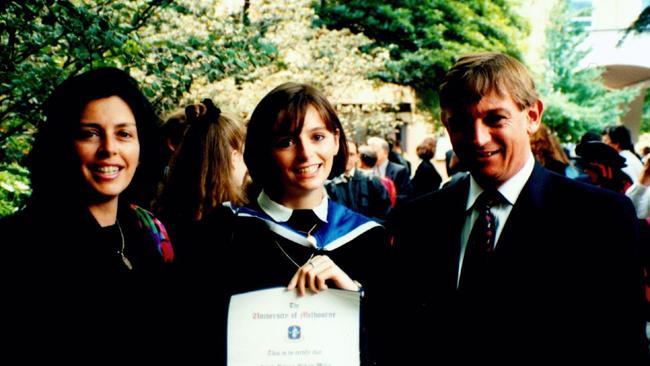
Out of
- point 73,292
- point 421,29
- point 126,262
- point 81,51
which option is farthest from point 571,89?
point 73,292

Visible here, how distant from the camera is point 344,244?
1.98m

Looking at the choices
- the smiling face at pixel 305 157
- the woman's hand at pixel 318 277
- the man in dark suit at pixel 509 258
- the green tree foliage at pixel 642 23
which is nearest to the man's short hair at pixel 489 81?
the man in dark suit at pixel 509 258

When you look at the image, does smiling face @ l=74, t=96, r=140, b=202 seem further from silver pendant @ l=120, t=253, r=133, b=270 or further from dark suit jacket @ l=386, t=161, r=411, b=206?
dark suit jacket @ l=386, t=161, r=411, b=206

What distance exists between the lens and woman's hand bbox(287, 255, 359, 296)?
1708mm

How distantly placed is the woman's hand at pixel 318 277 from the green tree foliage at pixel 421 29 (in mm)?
18554

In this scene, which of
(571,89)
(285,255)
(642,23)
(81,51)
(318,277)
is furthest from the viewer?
(571,89)

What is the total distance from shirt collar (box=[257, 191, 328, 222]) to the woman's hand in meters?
0.27

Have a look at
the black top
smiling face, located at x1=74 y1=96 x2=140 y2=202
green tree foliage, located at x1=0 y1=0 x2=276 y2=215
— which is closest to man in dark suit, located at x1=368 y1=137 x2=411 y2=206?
green tree foliage, located at x1=0 y1=0 x2=276 y2=215

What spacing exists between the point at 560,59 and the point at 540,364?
2341cm

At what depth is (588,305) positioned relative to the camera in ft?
5.52

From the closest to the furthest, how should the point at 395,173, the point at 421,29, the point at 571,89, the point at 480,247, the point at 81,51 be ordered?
the point at 480,247 → the point at 81,51 → the point at 395,173 → the point at 421,29 → the point at 571,89

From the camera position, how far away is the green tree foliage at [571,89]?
71.5ft

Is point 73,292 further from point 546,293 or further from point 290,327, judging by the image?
point 546,293

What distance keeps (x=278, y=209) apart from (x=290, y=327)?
49 cm
